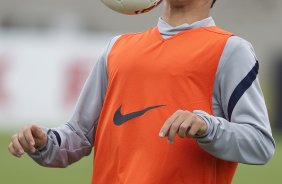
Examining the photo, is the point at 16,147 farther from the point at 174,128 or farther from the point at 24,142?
the point at 174,128

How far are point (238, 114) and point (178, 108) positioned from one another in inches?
8.8

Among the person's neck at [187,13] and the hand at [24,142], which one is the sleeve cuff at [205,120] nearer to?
the person's neck at [187,13]

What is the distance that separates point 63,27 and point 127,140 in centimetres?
1279

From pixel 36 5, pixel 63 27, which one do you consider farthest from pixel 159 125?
pixel 36 5

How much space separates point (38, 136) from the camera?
3.66 metres

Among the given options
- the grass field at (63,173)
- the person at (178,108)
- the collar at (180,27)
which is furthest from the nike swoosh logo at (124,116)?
the grass field at (63,173)

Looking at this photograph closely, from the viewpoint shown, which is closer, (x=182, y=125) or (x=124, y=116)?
(x=182, y=125)

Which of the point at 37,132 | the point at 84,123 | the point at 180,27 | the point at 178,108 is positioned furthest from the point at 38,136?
the point at 180,27

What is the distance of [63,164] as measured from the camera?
12.7 feet

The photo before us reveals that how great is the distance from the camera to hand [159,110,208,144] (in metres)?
3.16

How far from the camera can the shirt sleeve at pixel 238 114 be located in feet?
11.1

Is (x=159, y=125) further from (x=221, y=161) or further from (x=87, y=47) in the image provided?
(x=87, y=47)

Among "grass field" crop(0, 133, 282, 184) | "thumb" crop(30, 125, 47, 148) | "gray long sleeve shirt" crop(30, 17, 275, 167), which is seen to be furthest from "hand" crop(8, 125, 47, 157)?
"grass field" crop(0, 133, 282, 184)

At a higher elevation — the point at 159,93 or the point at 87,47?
the point at 159,93
